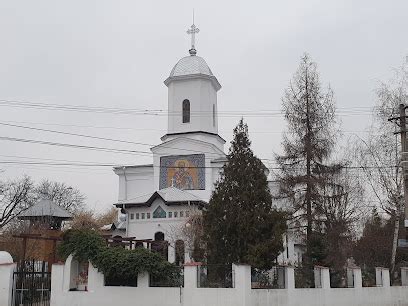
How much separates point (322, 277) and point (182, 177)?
2017cm

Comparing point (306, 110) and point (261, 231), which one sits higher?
point (306, 110)

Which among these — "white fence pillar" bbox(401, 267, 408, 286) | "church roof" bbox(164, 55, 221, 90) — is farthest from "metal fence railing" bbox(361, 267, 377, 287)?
"church roof" bbox(164, 55, 221, 90)

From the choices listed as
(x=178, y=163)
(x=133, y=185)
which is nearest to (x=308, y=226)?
(x=178, y=163)

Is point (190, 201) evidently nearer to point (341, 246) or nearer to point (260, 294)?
point (341, 246)

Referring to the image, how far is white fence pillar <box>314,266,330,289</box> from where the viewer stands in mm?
21125

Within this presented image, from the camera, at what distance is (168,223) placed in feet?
113

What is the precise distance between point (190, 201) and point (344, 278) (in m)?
13.8

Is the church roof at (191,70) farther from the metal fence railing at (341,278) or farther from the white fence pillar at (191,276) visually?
the white fence pillar at (191,276)

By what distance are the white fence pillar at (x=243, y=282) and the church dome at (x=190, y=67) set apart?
84.2 ft

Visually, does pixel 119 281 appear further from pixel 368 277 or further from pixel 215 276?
pixel 368 277

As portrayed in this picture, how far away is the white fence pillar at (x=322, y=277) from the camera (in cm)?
2112

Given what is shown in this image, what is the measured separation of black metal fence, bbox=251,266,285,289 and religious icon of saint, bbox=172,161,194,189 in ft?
66.1

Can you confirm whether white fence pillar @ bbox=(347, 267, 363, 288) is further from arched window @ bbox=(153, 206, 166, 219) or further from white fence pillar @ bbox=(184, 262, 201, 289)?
arched window @ bbox=(153, 206, 166, 219)

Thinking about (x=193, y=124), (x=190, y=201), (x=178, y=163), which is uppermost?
(x=193, y=124)
